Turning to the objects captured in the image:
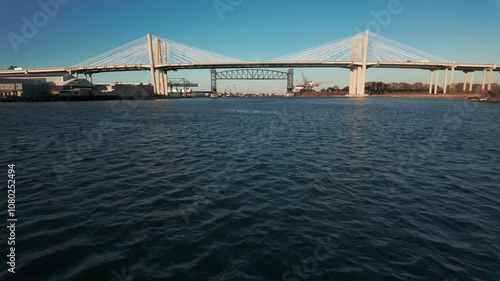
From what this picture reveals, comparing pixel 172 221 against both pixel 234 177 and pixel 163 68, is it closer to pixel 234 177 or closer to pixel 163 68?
pixel 234 177

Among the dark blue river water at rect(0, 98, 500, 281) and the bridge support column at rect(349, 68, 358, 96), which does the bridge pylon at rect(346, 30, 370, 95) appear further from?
the dark blue river water at rect(0, 98, 500, 281)

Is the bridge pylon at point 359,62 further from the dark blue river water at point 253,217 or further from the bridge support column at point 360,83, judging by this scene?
A: the dark blue river water at point 253,217

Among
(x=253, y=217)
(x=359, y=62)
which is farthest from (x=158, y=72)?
(x=253, y=217)

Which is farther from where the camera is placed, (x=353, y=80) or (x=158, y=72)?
(x=353, y=80)

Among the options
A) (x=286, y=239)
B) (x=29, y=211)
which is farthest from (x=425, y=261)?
(x=29, y=211)

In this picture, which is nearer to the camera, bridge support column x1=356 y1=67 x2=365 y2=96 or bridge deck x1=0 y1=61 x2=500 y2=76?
bridge deck x1=0 y1=61 x2=500 y2=76

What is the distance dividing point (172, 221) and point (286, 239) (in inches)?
118

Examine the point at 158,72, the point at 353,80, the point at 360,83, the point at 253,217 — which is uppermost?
the point at 158,72

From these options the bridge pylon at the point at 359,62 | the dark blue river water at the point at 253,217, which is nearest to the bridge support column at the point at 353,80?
the bridge pylon at the point at 359,62

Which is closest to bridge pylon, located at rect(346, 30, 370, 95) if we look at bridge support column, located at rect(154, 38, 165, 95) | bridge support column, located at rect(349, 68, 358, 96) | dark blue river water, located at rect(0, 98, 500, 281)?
bridge support column, located at rect(349, 68, 358, 96)

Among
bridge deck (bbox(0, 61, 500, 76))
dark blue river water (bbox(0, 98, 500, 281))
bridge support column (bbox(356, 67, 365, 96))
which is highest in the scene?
bridge deck (bbox(0, 61, 500, 76))

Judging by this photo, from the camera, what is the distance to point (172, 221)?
689cm

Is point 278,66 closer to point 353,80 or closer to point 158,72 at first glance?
point 353,80

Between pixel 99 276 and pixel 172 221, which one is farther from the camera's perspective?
pixel 172 221
